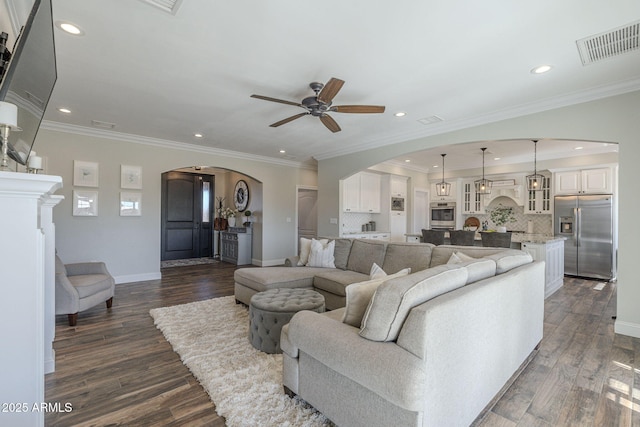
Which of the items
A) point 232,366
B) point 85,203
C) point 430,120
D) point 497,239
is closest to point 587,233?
point 497,239

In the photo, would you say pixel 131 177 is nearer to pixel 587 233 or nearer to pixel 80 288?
pixel 80 288

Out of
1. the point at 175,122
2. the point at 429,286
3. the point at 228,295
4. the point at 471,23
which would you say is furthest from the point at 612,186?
the point at 175,122

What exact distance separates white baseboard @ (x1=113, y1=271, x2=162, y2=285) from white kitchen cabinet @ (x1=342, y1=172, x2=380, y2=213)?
4054 millimetres

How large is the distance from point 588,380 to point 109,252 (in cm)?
648

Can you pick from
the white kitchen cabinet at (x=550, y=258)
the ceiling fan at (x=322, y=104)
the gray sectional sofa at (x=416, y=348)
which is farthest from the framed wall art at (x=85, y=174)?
the white kitchen cabinet at (x=550, y=258)

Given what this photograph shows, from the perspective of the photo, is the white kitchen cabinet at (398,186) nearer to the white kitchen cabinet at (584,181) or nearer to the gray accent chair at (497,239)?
the gray accent chair at (497,239)

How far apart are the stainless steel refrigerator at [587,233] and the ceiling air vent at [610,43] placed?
4.55 meters

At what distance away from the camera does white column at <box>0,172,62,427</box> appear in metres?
1.03

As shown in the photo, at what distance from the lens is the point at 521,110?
366cm

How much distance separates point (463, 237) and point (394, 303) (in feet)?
13.5

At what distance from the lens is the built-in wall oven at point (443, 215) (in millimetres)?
8320

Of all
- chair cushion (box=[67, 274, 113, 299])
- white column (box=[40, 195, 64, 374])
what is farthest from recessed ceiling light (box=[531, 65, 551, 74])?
chair cushion (box=[67, 274, 113, 299])

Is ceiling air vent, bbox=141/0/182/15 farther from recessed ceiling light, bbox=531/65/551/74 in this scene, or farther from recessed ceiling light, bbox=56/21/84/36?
recessed ceiling light, bbox=531/65/551/74

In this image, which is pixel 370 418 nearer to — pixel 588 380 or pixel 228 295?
pixel 588 380
